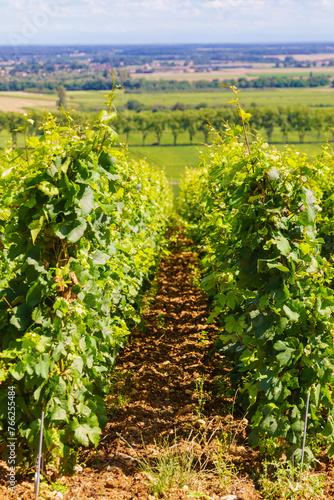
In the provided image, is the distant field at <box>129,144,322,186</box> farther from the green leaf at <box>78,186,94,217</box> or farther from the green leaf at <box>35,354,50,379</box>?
the green leaf at <box>35,354,50,379</box>

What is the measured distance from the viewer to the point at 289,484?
118 inches

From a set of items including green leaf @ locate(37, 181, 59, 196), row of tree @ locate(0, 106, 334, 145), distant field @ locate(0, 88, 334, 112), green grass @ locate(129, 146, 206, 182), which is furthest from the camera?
distant field @ locate(0, 88, 334, 112)

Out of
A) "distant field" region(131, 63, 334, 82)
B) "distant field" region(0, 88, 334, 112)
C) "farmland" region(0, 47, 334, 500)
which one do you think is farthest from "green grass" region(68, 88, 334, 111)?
"farmland" region(0, 47, 334, 500)

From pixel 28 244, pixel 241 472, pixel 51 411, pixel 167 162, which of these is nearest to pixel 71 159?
pixel 28 244

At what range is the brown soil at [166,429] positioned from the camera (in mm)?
3080

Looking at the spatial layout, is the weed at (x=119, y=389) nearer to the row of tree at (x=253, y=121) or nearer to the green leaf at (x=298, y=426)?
the green leaf at (x=298, y=426)

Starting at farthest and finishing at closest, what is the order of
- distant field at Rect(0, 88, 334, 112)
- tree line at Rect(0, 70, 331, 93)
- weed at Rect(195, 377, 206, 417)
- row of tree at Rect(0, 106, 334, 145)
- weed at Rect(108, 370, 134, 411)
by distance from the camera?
distant field at Rect(0, 88, 334, 112), tree line at Rect(0, 70, 331, 93), row of tree at Rect(0, 106, 334, 145), weed at Rect(108, 370, 134, 411), weed at Rect(195, 377, 206, 417)

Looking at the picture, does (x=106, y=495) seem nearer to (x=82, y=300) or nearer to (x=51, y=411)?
(x=51, y=411)

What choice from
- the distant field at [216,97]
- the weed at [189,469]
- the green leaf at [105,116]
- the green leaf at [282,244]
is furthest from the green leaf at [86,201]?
the distant field at [216,97]

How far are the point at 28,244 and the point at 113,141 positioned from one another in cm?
82

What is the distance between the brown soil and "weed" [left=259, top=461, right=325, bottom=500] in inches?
2.8

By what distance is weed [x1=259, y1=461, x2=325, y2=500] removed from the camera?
3.00 metres

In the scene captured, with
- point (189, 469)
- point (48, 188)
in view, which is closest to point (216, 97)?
point (48, 188)

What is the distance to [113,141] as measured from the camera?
296cm
